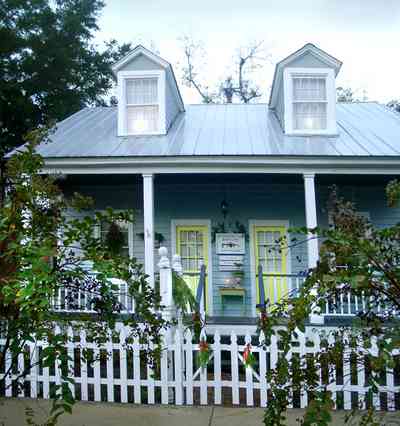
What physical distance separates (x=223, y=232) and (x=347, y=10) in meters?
8.41

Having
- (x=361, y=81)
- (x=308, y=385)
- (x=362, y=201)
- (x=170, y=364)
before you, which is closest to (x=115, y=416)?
(x=170, y=364)

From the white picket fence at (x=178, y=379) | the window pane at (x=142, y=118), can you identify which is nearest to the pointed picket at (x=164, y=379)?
the white picket fence at (x=178, y=379)

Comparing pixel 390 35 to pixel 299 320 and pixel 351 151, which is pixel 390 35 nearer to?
pixel 351 151

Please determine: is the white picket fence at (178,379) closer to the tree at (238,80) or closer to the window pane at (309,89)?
the window pane at (309,89)

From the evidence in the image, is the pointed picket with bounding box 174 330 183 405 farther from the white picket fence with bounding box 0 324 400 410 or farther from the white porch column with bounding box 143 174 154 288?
the white porch column with bounding box 143 174 154 288

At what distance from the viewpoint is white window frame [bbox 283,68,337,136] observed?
908 centimetres

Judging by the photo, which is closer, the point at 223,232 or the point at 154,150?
the point at 154,150

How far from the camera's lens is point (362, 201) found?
32.1ft

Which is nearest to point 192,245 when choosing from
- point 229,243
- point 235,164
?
point 229,243

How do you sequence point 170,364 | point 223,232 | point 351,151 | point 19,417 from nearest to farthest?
point 19,417 < point 170,364 < point 351,151 < point 223,232

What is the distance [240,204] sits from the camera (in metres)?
9.77

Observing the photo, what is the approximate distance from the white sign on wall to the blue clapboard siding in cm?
20

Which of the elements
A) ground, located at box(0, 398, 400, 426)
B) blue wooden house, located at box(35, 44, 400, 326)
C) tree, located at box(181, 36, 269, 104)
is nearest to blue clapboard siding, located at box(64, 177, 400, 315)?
blue wooden house, located at box(35, 44, 400, 326)

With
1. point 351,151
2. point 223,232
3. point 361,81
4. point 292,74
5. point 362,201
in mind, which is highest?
point 361,81
